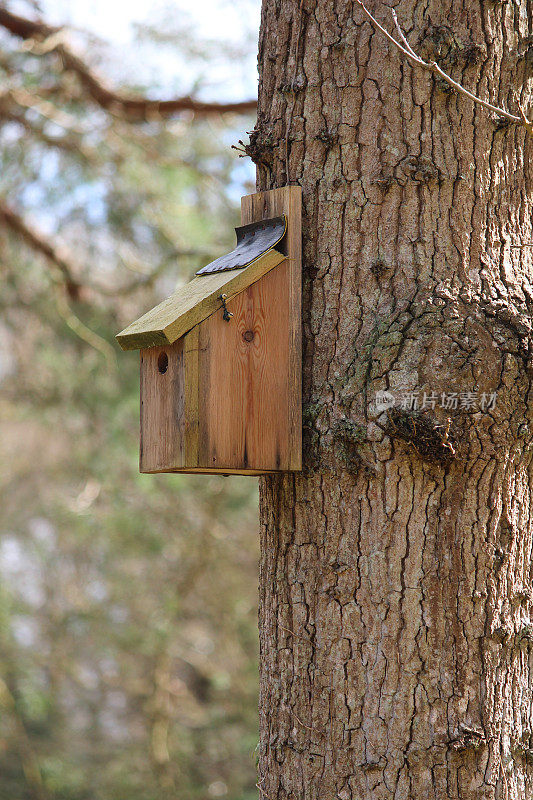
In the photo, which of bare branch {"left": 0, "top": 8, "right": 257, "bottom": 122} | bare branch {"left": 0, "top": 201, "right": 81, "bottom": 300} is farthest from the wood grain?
bare branch {"left": 0, "top": 201, "right": 81, "bottom": 300}

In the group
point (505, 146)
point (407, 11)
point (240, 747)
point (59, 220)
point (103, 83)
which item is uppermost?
point (103, 83)

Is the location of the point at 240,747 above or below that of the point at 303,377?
→ below

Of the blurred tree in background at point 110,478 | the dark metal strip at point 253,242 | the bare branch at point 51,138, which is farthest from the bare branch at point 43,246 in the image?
the dark metal strip at point 253,242

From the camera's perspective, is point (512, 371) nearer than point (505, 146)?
Yes

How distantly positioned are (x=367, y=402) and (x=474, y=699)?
2.01 feet

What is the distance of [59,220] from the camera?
19.7 ft

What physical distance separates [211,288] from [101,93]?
4063mm

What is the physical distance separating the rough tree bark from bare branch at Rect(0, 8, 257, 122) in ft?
11.8

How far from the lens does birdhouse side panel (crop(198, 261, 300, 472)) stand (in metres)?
1.79

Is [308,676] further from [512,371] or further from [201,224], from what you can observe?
[201,224]

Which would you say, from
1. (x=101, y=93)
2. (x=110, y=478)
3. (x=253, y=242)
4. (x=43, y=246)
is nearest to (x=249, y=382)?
(x=253, y=242)

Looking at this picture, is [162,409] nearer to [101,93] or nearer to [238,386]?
[238,386]

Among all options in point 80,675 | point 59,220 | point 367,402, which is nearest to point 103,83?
point 59,220

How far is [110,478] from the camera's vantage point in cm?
692
